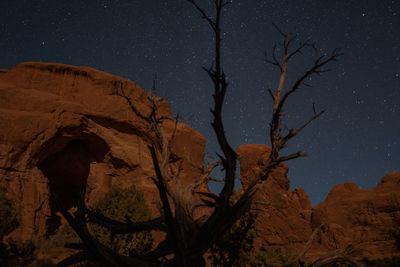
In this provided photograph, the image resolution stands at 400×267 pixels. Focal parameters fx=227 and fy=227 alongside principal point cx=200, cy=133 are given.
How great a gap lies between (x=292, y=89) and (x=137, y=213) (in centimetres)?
1441

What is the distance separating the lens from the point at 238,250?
12156 millimetres

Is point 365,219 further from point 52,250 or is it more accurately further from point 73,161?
point 73,161

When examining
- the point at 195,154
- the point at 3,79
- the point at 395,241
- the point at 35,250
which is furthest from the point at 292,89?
the point at 395,241

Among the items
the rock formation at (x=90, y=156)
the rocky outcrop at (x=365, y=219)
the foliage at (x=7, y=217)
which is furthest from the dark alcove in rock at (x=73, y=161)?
the rocky outcrop at (x=365, y=219)

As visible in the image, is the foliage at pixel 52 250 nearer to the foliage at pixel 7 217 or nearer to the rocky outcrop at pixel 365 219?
the foliage at pixel 7 217

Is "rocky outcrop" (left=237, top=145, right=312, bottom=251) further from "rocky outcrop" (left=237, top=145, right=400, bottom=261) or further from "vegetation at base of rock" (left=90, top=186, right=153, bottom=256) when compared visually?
"vegetation at base of rock" (left=90, top=186, right=153, bottom=256)

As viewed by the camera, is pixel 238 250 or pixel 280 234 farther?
pixel 280 234

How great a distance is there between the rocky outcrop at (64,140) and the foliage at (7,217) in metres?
4.55

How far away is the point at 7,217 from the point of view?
13086 millimetres

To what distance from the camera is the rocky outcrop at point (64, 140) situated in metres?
18.9

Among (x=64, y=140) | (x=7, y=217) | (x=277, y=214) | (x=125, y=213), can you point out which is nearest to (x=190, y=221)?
(x=125, y=213)

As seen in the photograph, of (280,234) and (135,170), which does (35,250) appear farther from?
(280,234)

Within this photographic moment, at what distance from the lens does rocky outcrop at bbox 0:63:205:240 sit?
18.9 m

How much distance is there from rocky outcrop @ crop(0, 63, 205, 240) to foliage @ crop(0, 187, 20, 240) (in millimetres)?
4549
